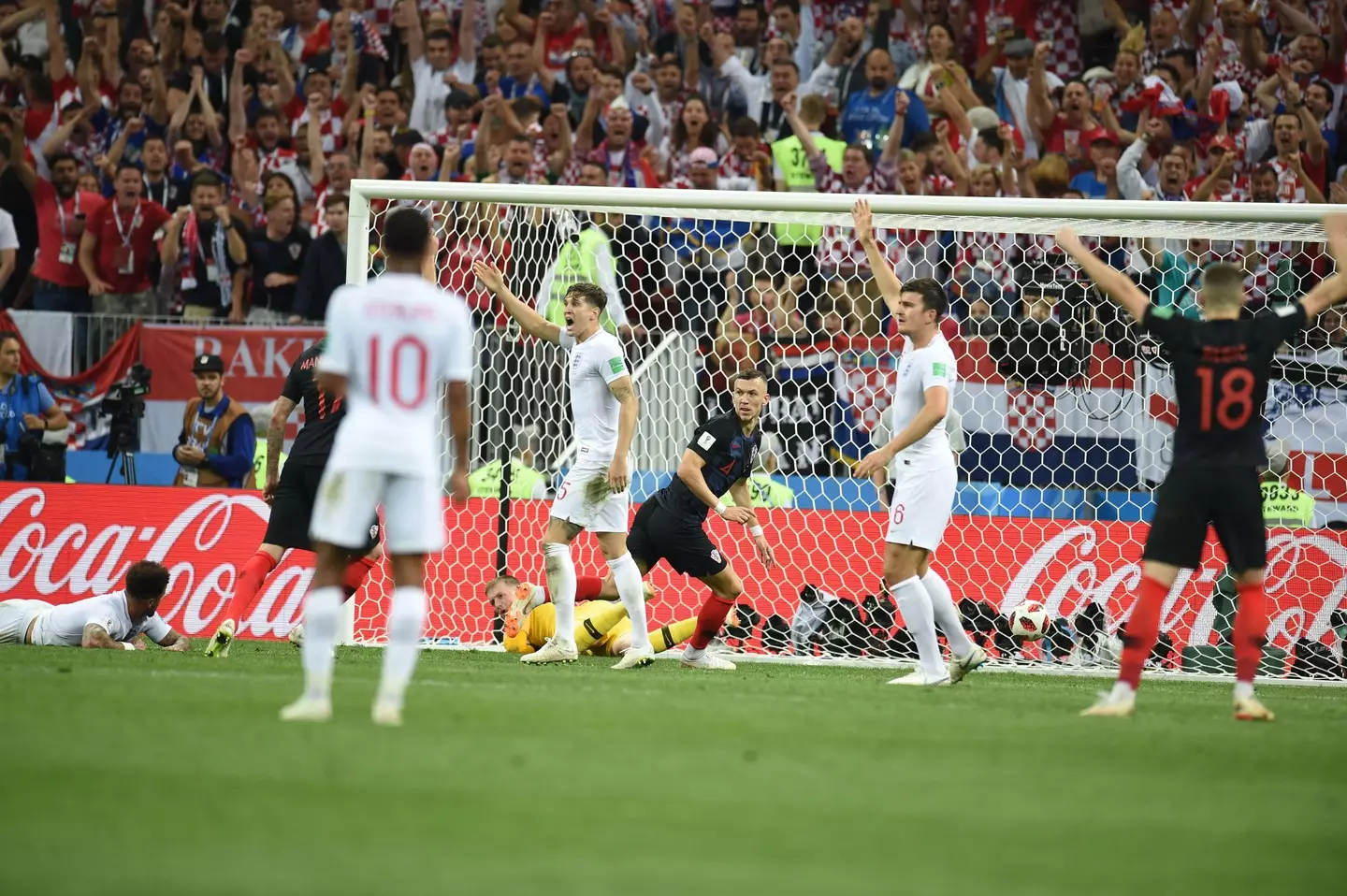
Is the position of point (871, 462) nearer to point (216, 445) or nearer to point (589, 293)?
point (589, 293)

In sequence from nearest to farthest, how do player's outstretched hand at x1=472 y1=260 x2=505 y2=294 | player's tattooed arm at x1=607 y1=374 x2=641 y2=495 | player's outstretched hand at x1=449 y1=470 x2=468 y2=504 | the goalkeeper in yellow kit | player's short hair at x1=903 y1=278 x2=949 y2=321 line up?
player's outstretched hand at x1=449 y1=470 x2=468 y2=504, player's short hair at x1=903 y1=278 x2=949 y2=321, player's tattooed arm at x1=607 y1=374 x2=641 y2=495, player's outstretched hand at x1=472 y1=260 x2=505 y2=294, the goalkeeper in yellow kit

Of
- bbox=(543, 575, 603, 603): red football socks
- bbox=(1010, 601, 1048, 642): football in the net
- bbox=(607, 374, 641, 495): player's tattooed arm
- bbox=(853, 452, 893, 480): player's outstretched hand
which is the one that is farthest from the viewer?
bbox=(543, 575, 603, 603): red football socks

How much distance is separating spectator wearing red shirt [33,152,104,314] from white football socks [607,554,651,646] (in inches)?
352

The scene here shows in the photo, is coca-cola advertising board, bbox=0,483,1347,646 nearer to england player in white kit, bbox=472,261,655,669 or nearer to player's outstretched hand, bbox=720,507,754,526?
player's outstretched hand, bbox=720,507,754,526

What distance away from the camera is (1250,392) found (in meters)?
8.04

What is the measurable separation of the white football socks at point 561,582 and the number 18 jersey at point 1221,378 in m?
4.15

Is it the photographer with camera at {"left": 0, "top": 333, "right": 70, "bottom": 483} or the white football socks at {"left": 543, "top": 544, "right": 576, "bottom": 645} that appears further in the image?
the photographer with camera at {"left": 0, "top": 333, "right": 70, "bottom": 483}

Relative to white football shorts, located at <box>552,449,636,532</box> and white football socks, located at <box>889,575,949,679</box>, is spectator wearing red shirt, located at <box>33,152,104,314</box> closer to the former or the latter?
white football shorts, located at <box>552,449,636,532</box>

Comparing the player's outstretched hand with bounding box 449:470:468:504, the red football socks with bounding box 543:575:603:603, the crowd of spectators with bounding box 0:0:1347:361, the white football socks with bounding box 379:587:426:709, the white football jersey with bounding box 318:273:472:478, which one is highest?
the crowd of spectators with bounding box 0:0:1347:361

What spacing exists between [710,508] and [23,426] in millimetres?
7006

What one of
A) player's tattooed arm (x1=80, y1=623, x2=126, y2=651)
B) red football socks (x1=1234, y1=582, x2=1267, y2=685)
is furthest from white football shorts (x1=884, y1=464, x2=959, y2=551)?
player's tattooed arm (x1=80, y1=623, x2=126, y2=651)

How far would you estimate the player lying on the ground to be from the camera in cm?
1066

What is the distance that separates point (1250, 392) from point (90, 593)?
9.24 meters

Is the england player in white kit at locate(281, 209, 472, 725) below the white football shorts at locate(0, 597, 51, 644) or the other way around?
the other way around
